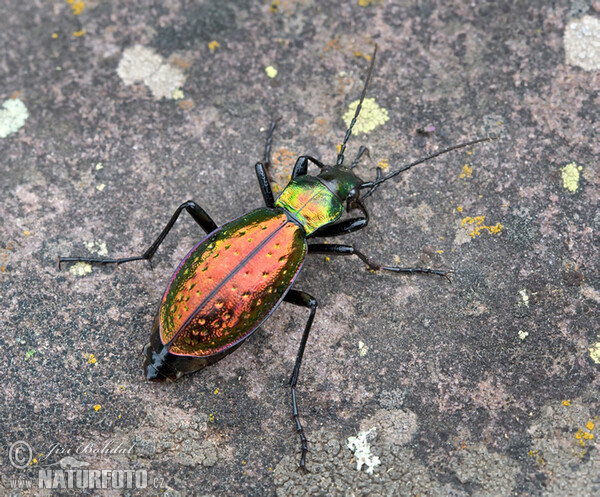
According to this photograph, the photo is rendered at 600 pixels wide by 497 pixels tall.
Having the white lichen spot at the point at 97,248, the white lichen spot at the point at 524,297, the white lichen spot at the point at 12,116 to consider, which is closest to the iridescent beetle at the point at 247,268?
the white lichen spot at the point at 97,248

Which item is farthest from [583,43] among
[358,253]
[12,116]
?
[12,116]

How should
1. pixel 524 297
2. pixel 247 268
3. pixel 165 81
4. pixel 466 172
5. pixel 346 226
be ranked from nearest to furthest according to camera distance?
1. pixel 247 268
2. pixel 524 297
3. pixel 346 226
4. pixel 466 172
5. pixel 165 81

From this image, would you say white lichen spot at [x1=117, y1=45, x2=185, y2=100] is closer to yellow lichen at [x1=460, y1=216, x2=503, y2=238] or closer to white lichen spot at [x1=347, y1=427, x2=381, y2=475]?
yellow lichen at [x1=460, y1=216, x2=503, y2=238]

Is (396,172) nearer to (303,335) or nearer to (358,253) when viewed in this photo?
(358,253)

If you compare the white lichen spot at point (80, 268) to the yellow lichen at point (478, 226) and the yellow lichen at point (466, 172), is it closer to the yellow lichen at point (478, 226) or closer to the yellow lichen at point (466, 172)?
the yellow lichen at point (478, 226)

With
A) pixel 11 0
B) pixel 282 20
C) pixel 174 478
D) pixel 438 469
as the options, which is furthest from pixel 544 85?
pixel 11 0

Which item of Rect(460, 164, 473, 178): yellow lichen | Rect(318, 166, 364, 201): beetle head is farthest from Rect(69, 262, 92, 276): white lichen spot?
Rect(460, 164, 473, 178): yellow lichen
